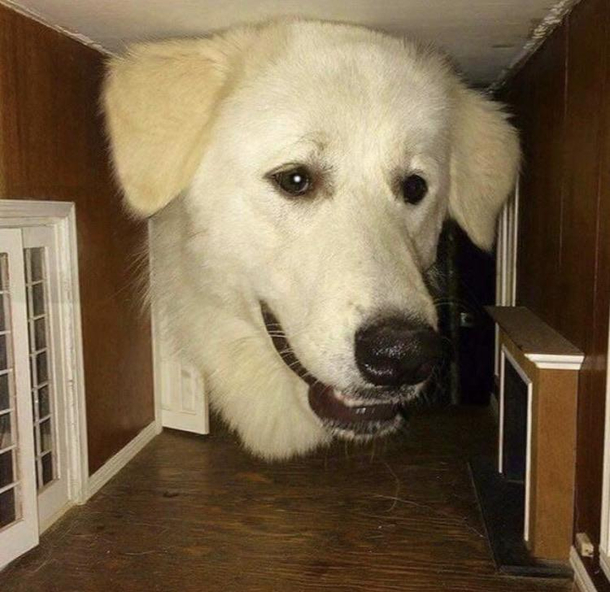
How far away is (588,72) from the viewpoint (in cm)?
175

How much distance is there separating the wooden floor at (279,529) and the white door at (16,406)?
94 mm

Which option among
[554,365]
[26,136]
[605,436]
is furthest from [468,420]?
[26,136]

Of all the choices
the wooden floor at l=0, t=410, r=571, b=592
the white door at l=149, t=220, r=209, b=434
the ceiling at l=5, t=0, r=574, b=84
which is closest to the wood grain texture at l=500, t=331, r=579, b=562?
the wooden floor at l=0, t=410, r=571, b=592

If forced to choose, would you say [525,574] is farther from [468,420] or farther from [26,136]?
[26,136]

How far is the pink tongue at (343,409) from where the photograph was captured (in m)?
1.59

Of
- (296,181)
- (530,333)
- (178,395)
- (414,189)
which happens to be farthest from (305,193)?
(178,395)

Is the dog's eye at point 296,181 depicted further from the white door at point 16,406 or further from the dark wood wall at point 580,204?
the white door at point 16,406

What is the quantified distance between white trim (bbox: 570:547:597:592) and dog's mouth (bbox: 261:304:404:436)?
59 cm

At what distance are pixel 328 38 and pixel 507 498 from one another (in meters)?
1.55

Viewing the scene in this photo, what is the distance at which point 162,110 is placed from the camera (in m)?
1.71

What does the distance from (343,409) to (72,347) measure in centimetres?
115

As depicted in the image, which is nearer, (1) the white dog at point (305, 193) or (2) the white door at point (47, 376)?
(1) the white dog at point (305, 193)

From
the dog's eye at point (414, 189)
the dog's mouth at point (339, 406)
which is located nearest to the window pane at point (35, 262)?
the dog's mouth at point (339, 406)

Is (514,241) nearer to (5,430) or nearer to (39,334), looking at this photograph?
(39,334)
